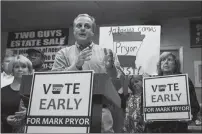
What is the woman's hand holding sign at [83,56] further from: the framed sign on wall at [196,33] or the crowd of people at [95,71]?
the framed sign on wall at [196,33]

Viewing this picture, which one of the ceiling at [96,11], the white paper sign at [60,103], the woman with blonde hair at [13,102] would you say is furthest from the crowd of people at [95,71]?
the ceiling at [96,11]

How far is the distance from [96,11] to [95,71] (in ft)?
7.47

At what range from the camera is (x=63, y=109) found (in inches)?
28.0

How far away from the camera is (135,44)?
6.57 feet

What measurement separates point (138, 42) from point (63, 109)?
1.38 m

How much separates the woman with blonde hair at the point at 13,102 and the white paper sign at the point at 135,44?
804 mm

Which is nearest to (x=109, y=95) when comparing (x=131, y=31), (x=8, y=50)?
Answer: (x=131, y=31)

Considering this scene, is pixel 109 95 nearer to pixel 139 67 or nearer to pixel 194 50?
pixel 139 67

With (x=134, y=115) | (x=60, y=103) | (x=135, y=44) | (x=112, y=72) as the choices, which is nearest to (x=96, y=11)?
(x=135, y=44)

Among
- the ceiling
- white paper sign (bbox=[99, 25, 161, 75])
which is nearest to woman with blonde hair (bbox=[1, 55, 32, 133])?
white paper sign (bbox=[99, 25, 161, 75])

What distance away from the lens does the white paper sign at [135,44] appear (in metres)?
1.91

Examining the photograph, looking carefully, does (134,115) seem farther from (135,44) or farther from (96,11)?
(96,11)

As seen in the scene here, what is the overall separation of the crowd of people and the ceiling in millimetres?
1628

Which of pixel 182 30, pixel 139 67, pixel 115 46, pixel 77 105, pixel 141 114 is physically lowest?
pixel 141 114
